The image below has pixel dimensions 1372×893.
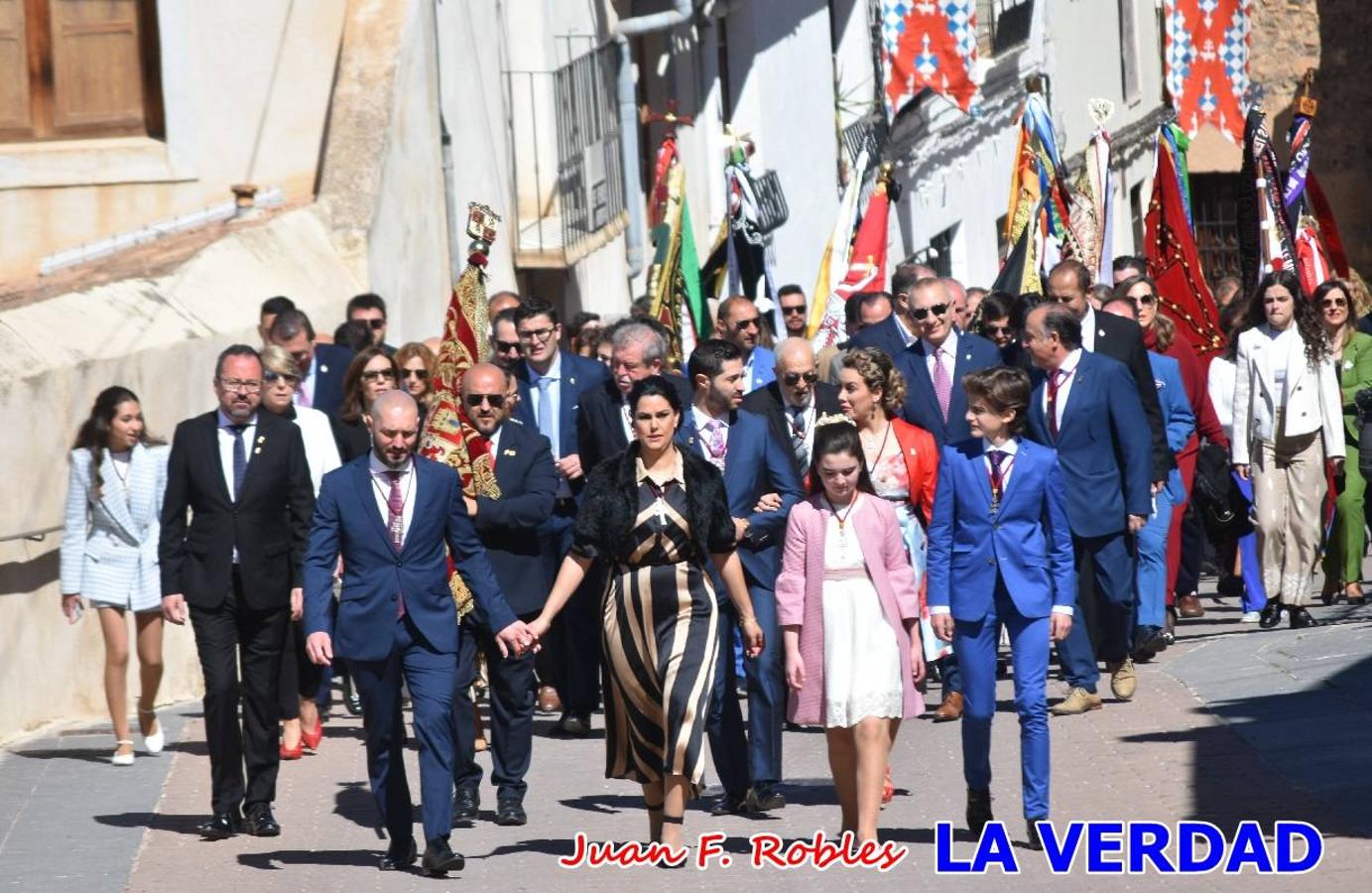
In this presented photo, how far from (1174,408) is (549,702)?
12.1 ft

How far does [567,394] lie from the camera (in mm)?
13461

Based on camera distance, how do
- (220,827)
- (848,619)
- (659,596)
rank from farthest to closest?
(220,827) < (848,619) < (659,596)

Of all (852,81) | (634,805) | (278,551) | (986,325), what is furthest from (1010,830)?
(852,81)

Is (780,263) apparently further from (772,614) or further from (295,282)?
(772,614)

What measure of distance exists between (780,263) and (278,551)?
1709cm

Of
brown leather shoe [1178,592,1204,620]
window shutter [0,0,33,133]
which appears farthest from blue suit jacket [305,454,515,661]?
window shutter [0,0,33,133]

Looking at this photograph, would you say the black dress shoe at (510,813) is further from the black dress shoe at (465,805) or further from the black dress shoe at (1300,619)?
the black dress shoe at (1300,619)

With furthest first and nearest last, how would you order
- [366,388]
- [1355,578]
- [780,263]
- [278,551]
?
[780,263]
[1355,578]
[366,388]
[278,551]

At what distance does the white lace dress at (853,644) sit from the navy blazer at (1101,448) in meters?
2.99

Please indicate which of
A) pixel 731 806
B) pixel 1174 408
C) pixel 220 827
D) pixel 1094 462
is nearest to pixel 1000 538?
pixel 731 806

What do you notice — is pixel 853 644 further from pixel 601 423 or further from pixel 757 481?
pixel 601 423

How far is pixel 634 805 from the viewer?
1144 centimetres

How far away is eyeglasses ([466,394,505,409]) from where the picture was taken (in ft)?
38.2

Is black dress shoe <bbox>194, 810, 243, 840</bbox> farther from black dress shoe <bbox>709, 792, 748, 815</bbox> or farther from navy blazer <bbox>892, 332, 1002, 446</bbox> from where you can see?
navy blazer <bbox>892, 332, 1002, 446</bbox>
